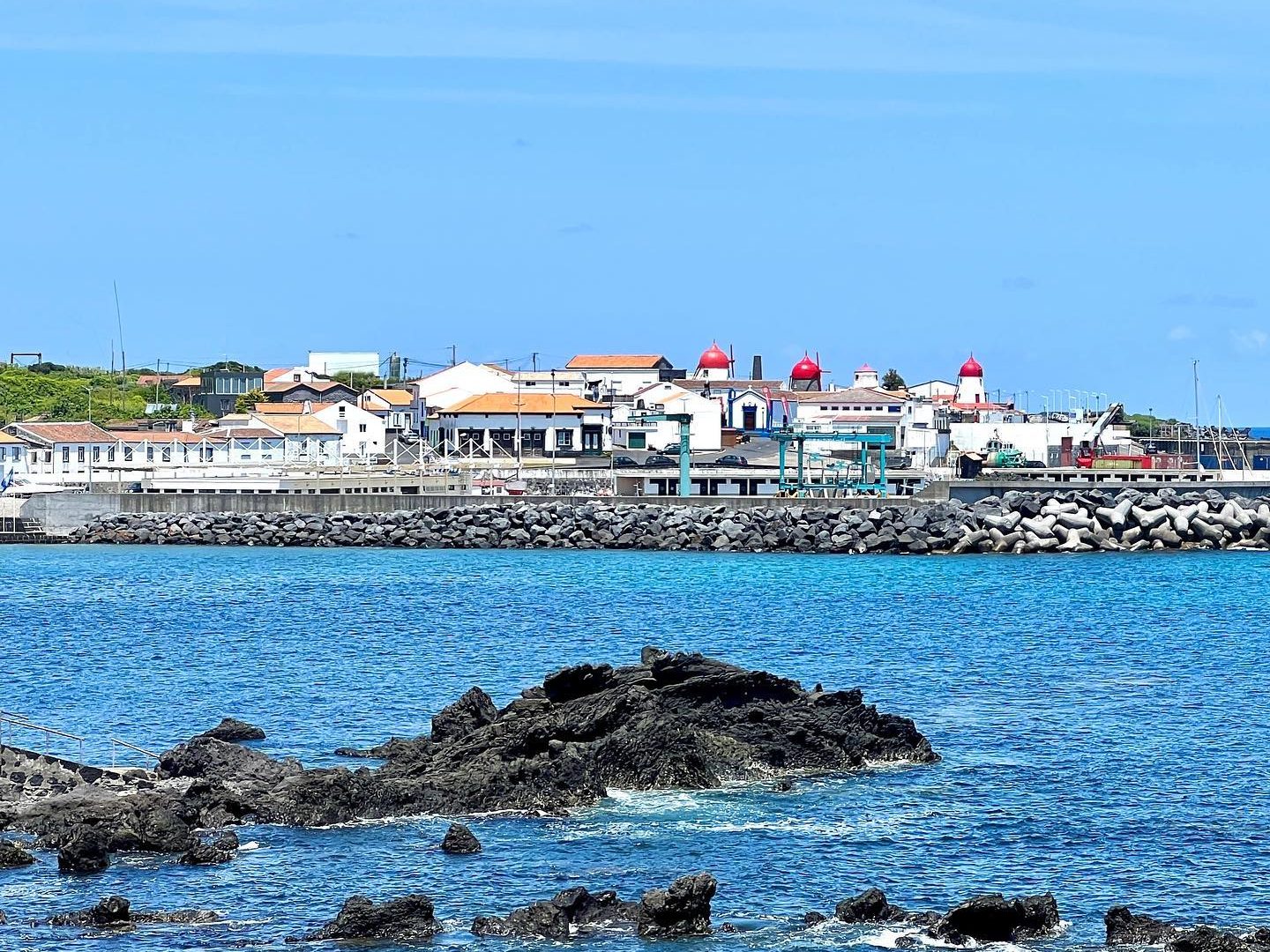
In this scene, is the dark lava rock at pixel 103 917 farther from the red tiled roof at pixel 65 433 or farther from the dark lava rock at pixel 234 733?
the red tiled roof at pixel 65 433

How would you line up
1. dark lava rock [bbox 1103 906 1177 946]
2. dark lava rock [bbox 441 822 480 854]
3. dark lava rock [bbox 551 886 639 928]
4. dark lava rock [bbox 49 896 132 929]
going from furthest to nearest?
dark lava rock [bbox 441 822 480 854] → dark lava rock [bbox 551 886 639 928] → dark lava rock [bbox 49 896 132 929] → dark lava rock [bbox 1103 906 1177 946]

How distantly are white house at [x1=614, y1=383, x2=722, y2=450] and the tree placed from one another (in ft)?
72.9

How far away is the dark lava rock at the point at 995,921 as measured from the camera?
16703mm

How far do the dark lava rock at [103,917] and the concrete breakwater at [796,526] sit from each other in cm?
4552

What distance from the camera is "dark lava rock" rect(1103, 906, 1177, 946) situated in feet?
54.4

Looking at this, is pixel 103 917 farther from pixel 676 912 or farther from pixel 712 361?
pixel 712 361

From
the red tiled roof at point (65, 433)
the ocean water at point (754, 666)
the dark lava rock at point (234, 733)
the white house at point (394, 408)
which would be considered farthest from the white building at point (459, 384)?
the dark lava rock at point (234, 733)

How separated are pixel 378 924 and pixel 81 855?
396cm

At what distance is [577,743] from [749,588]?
25816 mm

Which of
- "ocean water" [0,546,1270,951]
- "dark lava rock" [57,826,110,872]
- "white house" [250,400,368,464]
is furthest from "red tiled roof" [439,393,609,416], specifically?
"dark lava rock" [57,826,110,872]

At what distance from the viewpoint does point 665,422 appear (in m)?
97.9

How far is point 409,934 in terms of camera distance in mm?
16797

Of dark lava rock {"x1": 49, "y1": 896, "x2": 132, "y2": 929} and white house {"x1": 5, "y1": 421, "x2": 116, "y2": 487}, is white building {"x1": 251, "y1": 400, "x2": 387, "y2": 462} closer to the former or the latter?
white house {"x1": 5, "y1": 421, "x2": 116, "y2": 487}

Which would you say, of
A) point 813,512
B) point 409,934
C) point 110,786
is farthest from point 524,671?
point 813,512
